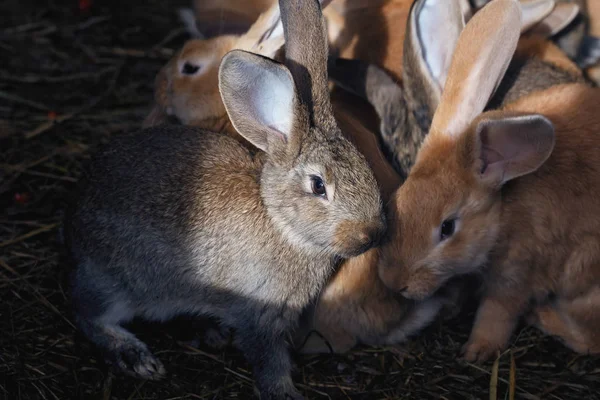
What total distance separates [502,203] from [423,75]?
0.77 meters

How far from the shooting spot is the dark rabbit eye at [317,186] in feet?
10.4

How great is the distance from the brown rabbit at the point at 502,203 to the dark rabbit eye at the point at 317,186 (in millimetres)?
349

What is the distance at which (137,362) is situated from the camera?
3.51 m

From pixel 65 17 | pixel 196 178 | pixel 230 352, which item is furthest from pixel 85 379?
pixel 65 17

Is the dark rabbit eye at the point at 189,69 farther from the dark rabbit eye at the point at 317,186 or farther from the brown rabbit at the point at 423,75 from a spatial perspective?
the dark rabbit eye at the point at 317,186

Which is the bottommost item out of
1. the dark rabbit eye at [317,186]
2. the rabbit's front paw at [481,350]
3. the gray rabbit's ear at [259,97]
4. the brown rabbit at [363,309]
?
the rabbit's front paw at [481,350]

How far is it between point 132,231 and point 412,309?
4.07 ft

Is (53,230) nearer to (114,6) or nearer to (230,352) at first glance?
(230,352)

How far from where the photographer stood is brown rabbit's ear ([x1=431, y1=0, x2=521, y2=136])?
3543 mm

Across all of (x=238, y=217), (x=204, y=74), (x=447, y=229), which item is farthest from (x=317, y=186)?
(x=204, y=74)

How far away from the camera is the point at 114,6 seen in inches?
241

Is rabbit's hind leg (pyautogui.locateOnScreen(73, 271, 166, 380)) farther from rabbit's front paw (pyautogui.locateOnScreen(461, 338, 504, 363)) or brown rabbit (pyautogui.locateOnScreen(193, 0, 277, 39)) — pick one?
brown rabbit (pyautogui.locateOnScreen(193, 0, 277, 39))

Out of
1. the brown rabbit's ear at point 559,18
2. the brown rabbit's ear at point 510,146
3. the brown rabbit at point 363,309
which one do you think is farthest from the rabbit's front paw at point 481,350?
the brown rabbit's ear at point 559,18

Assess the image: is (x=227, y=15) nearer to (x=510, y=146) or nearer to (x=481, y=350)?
(x=510, y=146)
